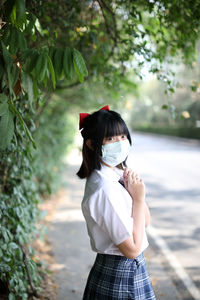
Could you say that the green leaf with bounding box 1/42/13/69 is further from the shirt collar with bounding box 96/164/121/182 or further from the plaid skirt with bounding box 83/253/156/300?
the plaid skirt with bounding box 83/253/156/300

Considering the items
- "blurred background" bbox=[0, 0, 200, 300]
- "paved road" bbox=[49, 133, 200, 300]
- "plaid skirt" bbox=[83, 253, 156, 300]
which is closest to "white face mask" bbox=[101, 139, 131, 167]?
"blurred background" bbox=[0, 0, 200, 300]

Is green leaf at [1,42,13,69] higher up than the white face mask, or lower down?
higher up

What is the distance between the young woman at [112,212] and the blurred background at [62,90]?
1.32 ft

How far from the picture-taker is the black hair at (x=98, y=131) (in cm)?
201

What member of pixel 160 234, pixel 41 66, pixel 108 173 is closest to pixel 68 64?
pixel 41 66

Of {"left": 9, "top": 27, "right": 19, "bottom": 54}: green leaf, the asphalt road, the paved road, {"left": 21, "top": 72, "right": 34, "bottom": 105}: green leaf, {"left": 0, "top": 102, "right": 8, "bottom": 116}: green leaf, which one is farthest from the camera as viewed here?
the asphalt road

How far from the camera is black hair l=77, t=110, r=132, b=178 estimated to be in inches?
79.2

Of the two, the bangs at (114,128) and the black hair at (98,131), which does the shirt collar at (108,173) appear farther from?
the bangs at (114,128)

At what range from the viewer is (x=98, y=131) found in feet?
6.58

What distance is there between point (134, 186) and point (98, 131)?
1.34ft

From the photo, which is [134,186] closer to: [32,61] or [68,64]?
[68,64]

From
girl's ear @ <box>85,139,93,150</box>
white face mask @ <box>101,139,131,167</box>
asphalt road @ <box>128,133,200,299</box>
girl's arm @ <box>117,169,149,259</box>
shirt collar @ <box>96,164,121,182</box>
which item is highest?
girl's ear @ <box>85,139,93,150</box>

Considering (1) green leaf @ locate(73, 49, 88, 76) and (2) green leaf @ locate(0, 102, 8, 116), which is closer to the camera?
(2) green leaf @ locate(0, 102, 8, 116)

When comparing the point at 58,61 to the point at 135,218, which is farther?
the point at 58,61
